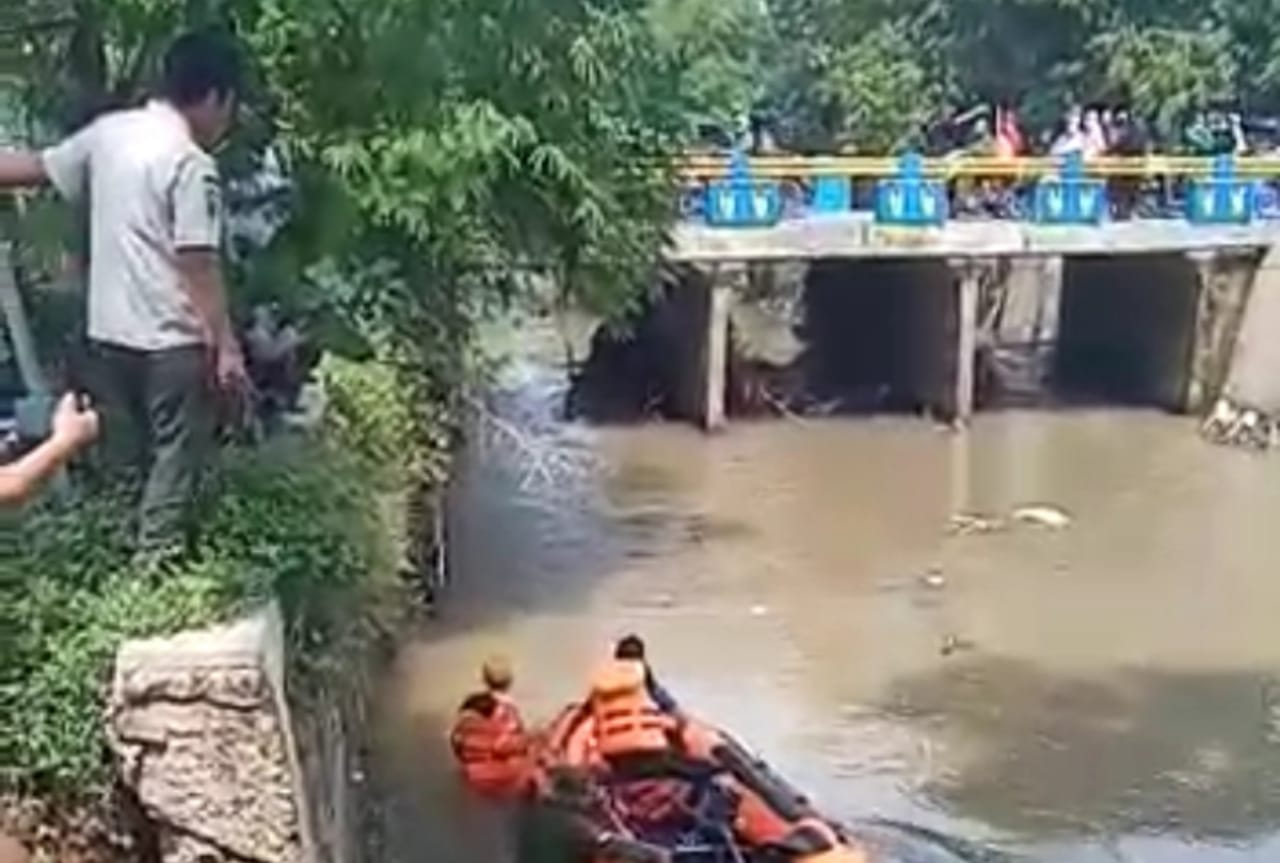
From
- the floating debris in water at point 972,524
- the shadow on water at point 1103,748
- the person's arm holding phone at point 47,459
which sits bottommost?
the floating debris in water at point 972,524

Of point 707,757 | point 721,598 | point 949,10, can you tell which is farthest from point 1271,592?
point 949,10

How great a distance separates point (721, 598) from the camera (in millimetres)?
14930

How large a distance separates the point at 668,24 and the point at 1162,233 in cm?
925

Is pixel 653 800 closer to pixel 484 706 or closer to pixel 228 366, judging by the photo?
pixel 484 706

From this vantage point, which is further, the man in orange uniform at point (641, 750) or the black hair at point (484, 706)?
the black hair at point (484, 706)

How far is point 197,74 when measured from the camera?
16.8 feet

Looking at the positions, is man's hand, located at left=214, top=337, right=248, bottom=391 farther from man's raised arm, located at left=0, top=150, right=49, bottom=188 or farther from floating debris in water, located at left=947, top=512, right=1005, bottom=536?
floating debris in water, located at left=947, top=512, right=1005, bottom=536

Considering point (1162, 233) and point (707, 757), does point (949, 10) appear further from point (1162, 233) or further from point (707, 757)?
point (707, 757)

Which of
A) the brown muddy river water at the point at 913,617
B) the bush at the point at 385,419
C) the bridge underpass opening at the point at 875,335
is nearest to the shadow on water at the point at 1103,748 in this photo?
the brown muddy river water at the point at 913,617

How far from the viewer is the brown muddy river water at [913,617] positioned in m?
10.7

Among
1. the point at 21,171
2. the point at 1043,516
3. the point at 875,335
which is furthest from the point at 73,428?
the point at 875,335

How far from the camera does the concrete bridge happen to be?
2050cm

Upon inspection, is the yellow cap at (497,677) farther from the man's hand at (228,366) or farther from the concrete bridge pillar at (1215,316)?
the concrete bridge pillar at (1215,316)

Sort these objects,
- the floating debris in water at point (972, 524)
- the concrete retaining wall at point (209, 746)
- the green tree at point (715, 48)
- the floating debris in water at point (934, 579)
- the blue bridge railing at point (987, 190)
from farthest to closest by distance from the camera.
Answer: the blue bridge railing at point (987, 190) → the floating debris in water at point (972, 524) → the floating debris in water at point (934, 579) → the green tree at point (715, 48) → the concrete retaining wall at point (209, 746)
